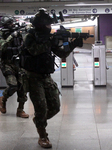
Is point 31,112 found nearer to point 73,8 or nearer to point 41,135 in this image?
point 41,135

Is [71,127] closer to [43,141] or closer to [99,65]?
[43,141]

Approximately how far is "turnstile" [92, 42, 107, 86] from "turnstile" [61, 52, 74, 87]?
0.81 meters

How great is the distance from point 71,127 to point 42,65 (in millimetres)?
1623

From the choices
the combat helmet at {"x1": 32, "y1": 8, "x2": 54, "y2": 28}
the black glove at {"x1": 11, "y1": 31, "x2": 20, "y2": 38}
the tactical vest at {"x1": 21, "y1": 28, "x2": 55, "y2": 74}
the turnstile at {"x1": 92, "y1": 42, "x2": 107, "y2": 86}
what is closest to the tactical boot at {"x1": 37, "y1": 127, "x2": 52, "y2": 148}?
the tactical vest at {"x1": 21, "y1": 28, "x2": 55, "y2": 74}

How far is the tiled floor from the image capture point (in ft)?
13.7

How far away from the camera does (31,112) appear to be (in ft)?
20.7

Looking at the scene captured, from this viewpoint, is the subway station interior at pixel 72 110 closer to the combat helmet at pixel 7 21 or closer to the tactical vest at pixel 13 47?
the tactical vest at pixel 13 47

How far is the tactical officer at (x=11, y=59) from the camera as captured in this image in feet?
18.9

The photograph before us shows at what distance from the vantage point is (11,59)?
591 cm

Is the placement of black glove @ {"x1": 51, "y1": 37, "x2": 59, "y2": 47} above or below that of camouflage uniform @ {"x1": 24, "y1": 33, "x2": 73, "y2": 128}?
above

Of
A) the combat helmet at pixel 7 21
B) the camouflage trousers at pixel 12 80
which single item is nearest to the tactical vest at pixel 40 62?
the camouflage trousers at pixel 12 80

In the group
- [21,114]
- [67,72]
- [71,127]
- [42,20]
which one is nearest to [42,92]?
[42,20]

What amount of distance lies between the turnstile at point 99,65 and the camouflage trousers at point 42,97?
5.90 metres

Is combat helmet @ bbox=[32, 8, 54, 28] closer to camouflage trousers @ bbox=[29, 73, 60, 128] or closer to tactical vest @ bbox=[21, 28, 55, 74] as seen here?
tactical vest @ bbox=[21, 28, 55, 74]
